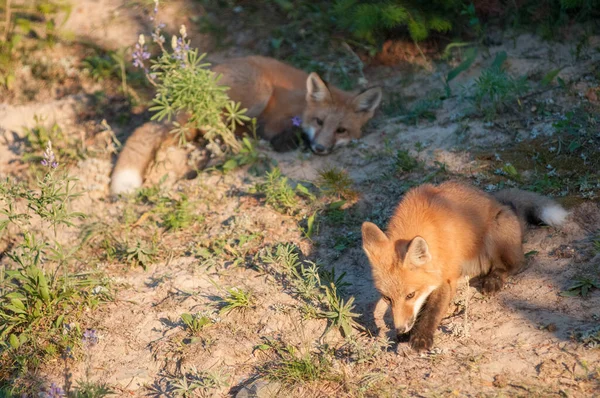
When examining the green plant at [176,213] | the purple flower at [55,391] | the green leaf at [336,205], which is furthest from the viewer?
the green plant at [176,213]

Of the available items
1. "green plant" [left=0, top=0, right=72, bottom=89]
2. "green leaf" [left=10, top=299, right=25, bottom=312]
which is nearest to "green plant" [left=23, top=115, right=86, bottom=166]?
"green plant" [left=0, top=0, right=72, bottom=89]

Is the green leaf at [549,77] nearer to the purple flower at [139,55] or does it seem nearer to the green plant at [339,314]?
the green plant at [339,314]

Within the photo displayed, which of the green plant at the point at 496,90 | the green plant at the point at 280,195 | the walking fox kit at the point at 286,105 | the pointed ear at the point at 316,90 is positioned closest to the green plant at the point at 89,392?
the green plant at the point at 280,195

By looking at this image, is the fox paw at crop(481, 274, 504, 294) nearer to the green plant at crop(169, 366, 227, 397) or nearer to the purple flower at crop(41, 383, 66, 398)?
the green plant at crop(169, 366, 227, 397)

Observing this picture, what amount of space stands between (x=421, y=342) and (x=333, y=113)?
3428 mm

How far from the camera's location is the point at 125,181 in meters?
5.74

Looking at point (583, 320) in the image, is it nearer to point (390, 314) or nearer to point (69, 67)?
point (390, 314)

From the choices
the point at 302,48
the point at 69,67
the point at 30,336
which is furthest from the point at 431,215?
the point at 69,67

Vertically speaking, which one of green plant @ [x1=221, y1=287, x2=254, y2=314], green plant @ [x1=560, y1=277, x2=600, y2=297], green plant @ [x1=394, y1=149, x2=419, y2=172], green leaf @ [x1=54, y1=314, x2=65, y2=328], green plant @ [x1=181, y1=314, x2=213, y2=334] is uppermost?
green plant @ [x1=560, y1=277, x2=600, y2=297]

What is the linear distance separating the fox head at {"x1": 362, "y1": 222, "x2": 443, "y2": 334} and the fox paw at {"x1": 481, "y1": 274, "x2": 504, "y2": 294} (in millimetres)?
451

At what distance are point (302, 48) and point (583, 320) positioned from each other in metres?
5.16

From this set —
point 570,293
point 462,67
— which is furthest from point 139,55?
point 570,293

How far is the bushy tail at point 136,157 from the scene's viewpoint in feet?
18.8

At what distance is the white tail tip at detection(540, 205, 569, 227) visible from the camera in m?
4.05
